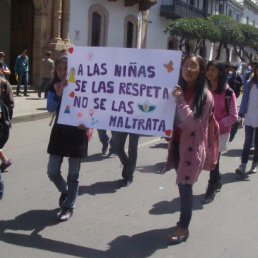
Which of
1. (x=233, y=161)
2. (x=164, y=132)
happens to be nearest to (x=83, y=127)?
(x=164, y=132)

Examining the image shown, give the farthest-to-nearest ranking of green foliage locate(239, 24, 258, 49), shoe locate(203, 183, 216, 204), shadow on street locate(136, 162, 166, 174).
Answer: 1. green foliage locate(239, 24, 258, 49)
2. shadow on street locate(136, 162, 166, 174)
3. shoe locate(203, 183, 216, 204)

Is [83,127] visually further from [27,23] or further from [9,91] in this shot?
[27,23]

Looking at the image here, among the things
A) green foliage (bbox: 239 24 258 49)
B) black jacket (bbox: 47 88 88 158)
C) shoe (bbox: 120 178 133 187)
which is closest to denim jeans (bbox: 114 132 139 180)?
shoe (bbox: 120 178 133 187)

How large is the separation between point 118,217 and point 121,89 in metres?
1.41

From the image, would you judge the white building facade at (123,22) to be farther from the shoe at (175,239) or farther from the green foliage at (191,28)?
the shoe at (175,239)

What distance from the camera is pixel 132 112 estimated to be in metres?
3.69

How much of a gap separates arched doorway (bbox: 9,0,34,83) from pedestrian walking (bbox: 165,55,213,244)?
14.4m

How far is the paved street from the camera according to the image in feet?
12.0

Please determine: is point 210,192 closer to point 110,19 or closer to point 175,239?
point 175,239

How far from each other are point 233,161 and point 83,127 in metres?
4.24

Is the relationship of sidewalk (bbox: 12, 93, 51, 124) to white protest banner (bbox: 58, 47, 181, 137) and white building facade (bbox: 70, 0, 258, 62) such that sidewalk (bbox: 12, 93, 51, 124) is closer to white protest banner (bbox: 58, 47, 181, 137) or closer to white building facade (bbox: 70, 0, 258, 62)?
white building facade (bbox: 70, 0, 258, 62)

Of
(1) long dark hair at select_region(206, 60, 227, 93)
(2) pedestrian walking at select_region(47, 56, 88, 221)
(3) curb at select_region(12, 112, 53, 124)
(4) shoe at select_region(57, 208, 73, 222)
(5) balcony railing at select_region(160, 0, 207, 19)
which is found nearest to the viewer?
(2) pedestrian walking at select_region(47, 56, 88, 221)


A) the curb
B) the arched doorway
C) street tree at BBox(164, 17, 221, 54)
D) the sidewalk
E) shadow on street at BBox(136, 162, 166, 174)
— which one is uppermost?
street tree at BBox(164, 17, 221, 54)

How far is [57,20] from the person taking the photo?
54.9 feet
